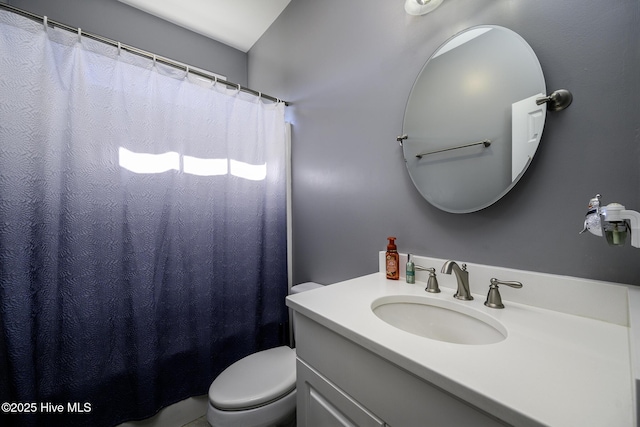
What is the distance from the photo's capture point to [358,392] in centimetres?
61

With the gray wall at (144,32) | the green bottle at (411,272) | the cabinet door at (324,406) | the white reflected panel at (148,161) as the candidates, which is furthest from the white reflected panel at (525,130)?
the gray wall at (144,32)

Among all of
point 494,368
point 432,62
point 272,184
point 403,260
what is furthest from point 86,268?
point 432,62

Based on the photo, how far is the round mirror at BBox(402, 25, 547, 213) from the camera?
2.44 feet

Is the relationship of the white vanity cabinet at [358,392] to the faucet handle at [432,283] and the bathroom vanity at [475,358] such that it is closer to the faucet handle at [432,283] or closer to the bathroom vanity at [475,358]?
the bathroom vanity at [475,358]

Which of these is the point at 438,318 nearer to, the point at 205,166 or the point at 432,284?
the point at 432,284

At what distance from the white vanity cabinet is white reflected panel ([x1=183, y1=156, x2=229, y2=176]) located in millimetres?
1048

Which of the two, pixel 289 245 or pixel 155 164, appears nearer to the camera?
pixel 155 164

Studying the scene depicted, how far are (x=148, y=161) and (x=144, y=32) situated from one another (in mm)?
1341

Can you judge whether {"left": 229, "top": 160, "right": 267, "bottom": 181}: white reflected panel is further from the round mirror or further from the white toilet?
the white toilet

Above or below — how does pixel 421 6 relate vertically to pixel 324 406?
above

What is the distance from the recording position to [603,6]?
62 cm

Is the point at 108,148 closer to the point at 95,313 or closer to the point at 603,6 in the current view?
the point at 95,313

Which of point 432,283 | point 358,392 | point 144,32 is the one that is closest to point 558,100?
point 432,283

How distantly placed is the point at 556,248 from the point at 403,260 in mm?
487
